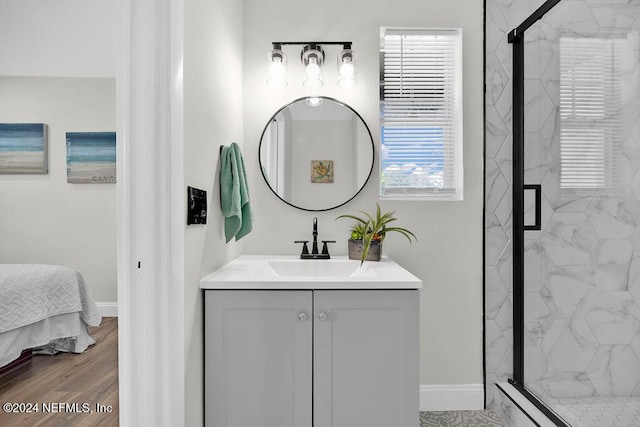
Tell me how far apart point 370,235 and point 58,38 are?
1.45m

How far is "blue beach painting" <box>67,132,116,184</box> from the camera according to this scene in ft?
3.09

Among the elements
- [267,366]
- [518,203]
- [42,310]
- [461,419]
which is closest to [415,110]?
[518,203]

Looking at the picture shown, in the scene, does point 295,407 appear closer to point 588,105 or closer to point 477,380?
point 477,380

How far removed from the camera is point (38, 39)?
865 mm

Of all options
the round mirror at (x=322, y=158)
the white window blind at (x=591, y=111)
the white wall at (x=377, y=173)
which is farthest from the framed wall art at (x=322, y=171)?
the white window blind at (x=591, y=111)

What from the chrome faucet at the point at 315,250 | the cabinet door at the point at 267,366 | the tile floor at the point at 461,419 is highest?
the chrome faucet at the point at 315,250

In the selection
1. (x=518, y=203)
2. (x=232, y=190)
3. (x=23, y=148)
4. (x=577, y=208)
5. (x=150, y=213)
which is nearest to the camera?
(x=23, y=148)

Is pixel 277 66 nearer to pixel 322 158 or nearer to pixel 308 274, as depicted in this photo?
pixel 322 158

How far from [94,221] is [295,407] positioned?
971 millimetres

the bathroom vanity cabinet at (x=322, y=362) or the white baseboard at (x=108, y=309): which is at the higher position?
the white baseboard at (x=108, y=309)

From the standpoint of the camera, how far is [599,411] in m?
1.83

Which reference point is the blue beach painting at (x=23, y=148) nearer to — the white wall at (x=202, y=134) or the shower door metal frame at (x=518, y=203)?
the white wall at (x=202, y=134)

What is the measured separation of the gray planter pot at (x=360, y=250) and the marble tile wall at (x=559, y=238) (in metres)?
0.65

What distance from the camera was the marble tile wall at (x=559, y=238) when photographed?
1.78m
